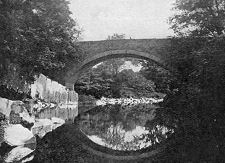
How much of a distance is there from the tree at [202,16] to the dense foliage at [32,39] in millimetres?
6606

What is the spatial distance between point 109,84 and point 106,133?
27.2m

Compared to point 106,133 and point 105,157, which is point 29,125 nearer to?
point 106,133

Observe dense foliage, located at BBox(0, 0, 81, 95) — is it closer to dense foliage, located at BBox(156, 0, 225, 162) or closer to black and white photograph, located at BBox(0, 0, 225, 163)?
black and white photograph, located at BBox(0, 0, 225, 163)

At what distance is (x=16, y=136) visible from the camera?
5395 millimetres

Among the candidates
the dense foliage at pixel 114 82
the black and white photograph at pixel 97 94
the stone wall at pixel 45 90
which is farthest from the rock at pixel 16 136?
the dense foliage at pixel 114 82

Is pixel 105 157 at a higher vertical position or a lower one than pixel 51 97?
lower

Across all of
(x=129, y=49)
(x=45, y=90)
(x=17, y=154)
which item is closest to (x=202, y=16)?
(x=129, y=49)

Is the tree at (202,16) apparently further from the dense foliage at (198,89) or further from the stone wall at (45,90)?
the stone wall at (45,90)

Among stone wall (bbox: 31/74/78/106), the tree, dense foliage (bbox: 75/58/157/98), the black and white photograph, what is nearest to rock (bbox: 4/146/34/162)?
the black and white photograph

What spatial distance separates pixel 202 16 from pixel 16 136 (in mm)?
16064

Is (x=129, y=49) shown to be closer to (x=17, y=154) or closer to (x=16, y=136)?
(x=16, y=136)

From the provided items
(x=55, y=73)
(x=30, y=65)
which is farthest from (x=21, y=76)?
(x=55, y=73)

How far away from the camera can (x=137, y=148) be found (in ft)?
18.0

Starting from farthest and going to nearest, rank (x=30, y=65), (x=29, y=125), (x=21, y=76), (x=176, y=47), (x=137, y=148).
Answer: (x=176, y=47) < (x=30, y=65) < (x=21, y=76) < (x=29, y=125) < (x=137, y=148)
